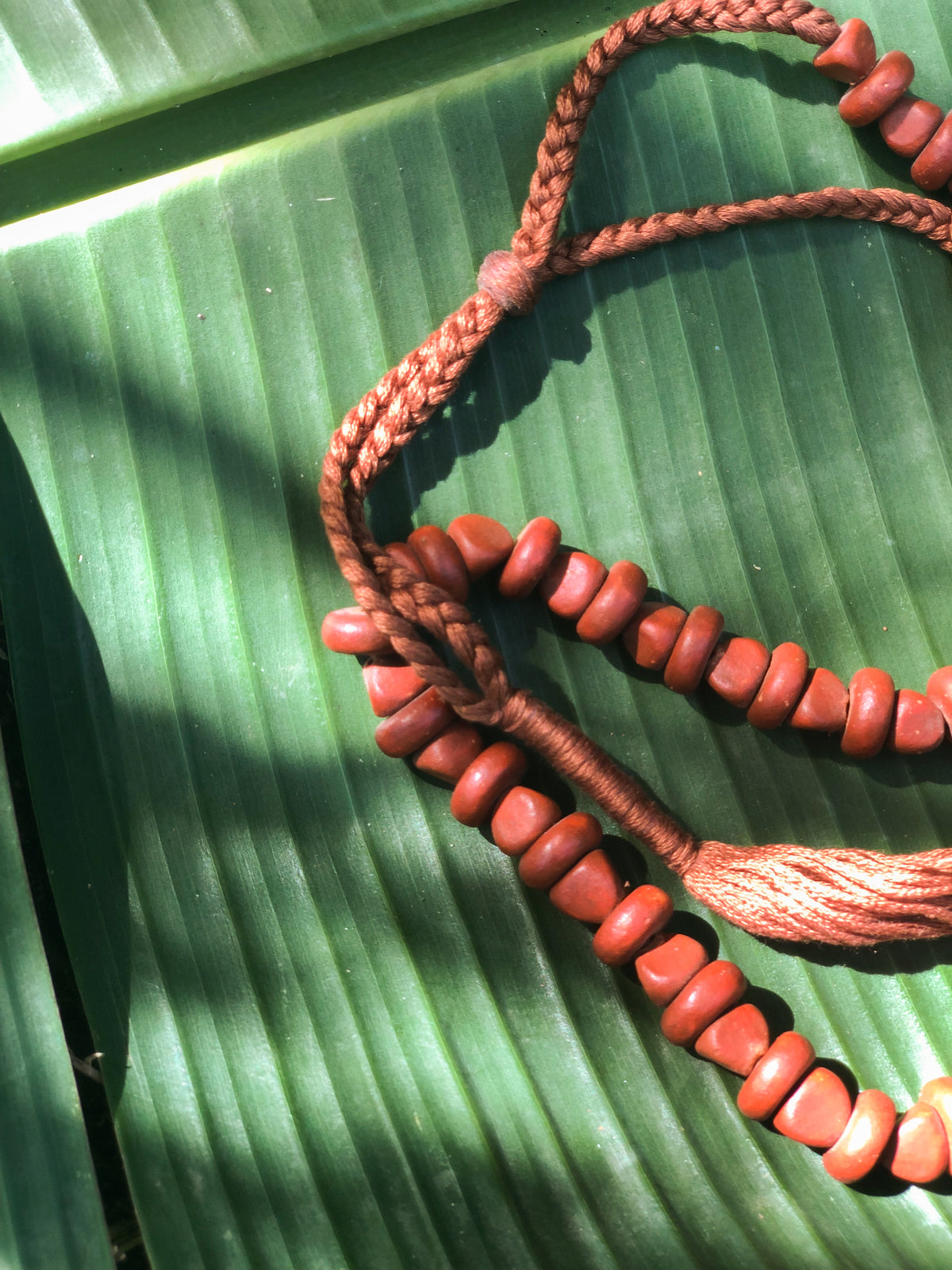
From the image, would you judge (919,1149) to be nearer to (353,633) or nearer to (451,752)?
(451,752)

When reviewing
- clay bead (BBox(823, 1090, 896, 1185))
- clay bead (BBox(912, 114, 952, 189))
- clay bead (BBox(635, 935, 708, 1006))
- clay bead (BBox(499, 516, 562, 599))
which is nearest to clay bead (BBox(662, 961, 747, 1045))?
clay bead (BBox(635, 935, 708, 1006))

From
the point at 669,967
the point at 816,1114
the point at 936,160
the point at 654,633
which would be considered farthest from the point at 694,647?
the point at 936,160

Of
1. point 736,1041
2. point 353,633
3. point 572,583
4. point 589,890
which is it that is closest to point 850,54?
point 572,583

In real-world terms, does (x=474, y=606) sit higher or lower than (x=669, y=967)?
higher

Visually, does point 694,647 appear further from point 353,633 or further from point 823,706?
point 353,633

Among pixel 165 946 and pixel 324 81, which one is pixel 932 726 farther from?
pixel 324 81

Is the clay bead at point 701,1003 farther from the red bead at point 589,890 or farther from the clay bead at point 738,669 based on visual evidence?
the clay bead at point 738,669

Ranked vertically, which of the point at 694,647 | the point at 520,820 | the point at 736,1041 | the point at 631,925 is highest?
the point at 694,647

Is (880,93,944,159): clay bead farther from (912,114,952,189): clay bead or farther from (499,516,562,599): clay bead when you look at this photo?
(499,516,562,599): clay bead
